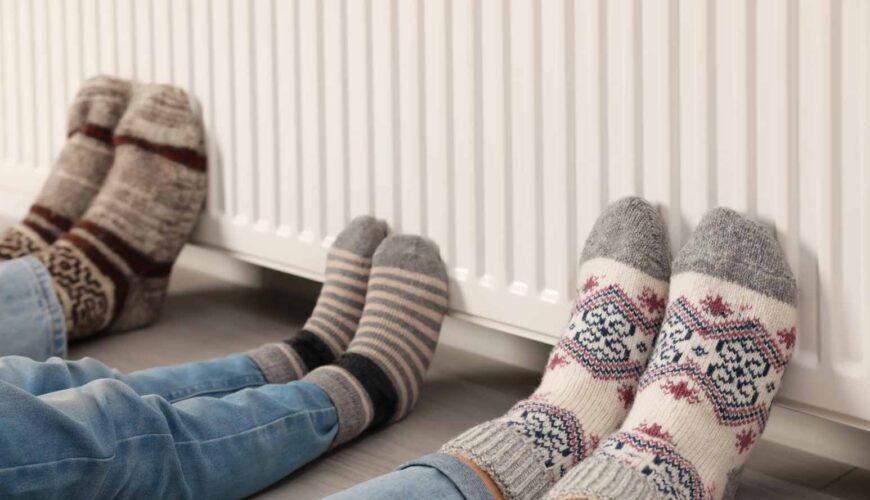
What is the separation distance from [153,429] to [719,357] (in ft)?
1.65

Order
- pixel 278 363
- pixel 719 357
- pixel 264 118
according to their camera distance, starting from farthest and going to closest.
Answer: pixel 264 118 < pixel 278 363 < pixel 719 357

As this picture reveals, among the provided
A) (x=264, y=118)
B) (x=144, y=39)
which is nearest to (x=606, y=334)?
(x=264, y=118)

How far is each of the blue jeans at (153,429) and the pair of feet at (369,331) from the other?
0.05m

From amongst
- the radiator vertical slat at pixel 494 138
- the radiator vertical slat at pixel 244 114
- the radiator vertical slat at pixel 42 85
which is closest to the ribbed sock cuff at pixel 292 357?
the radiator vertical slat at pixel 494 138

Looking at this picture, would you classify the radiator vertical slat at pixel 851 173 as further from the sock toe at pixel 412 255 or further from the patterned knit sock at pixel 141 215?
the patterned knit sock at pixel 141 215

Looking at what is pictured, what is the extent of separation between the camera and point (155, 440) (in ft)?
2.97

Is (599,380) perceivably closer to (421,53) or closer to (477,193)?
(477,193)

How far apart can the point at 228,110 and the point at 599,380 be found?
73 cm

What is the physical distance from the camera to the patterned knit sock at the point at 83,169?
63.6 inches

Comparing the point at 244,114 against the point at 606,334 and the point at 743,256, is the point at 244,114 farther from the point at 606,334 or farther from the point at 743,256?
the point at 743,256

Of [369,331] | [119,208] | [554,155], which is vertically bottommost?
[369,331]

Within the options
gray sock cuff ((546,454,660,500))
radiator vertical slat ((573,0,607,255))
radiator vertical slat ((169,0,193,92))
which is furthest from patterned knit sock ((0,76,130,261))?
gray sock cuff ((546,454,660,500))

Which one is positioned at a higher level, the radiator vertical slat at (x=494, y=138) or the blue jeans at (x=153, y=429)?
the radiator vertical slat at (x=494, y=138)

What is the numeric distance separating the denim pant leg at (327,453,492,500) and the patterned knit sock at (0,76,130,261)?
0.94 metres
